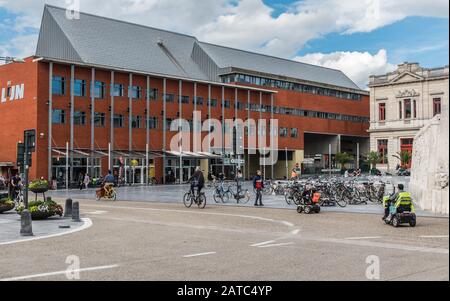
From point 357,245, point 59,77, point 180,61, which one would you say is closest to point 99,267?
point 357,245

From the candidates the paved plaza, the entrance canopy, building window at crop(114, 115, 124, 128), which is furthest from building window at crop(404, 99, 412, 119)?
the paved plaza

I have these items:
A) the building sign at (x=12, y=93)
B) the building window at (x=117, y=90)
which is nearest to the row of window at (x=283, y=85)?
the building window at (x=117, y=90)

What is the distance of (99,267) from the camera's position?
9.49 m

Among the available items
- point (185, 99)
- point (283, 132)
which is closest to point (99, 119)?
point (185, 99)

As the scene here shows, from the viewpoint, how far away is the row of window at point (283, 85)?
8031cm

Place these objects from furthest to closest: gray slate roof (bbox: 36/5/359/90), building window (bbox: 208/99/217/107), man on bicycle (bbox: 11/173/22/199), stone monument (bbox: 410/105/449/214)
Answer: building window (bbox: 208/99/217/107) < gray slate roof (bbox: 36/5/359/90) < man on bicycle (bbox: 11/173/22/199) < stone monument (bbox: 410/105/449/214)

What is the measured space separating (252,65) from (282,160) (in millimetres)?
16444

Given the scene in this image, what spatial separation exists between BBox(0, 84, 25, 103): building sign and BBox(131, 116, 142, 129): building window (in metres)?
13.2

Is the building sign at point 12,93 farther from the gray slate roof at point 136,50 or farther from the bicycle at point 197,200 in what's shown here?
the bicycle at point 197,200

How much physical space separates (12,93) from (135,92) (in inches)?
564

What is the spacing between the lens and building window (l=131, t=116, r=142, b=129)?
2589 inches

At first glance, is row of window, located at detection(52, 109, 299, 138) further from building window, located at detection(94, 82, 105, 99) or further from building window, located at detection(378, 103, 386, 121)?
building window, located at detection(378, 103, 386, 121)

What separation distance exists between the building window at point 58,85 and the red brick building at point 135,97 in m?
0.11

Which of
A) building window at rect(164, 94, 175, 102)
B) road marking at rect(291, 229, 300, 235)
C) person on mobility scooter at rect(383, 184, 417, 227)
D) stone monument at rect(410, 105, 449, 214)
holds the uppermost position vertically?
building window at rect(164, 94, 175, 102)
